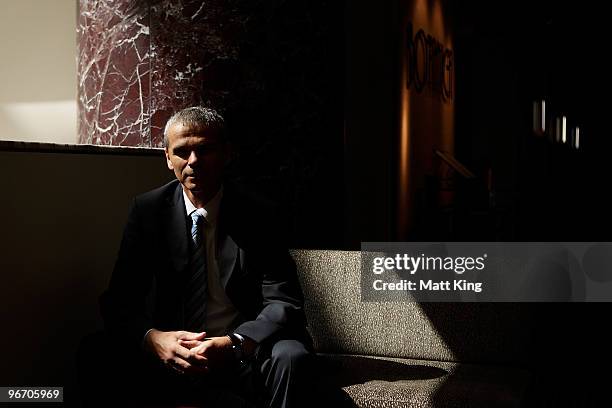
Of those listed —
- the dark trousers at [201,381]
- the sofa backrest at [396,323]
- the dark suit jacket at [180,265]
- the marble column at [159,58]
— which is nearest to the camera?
the dark trousers at [201,381]

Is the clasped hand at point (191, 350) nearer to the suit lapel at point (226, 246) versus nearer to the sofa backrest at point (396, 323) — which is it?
the suit lapel at point (226, 246)

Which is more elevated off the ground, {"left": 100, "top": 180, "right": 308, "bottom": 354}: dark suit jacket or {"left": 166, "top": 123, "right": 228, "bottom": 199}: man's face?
{"left": 166, "top": 123, "right": 228, "bottom": 199}: man's face

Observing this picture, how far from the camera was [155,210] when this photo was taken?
2529mm

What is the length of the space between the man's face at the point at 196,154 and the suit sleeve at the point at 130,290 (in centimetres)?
23

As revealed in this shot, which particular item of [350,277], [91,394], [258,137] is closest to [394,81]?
[258,137]

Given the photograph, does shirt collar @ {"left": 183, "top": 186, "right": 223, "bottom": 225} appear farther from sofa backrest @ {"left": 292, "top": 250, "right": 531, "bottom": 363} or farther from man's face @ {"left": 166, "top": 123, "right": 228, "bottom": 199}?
sofa backrest @ {"left": 292, "top": 250, "right": 531, "bottom": 363}

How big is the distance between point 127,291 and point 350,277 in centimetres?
91

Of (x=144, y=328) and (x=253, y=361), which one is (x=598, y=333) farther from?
(x=144, y=328)

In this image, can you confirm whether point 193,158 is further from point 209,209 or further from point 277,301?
point 277,301

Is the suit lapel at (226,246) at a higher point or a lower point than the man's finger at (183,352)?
higher

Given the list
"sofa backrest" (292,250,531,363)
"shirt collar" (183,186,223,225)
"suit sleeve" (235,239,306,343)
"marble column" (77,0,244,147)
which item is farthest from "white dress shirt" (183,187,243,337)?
"marble column" (77,0,244,147)

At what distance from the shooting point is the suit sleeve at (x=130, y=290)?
2402 mm

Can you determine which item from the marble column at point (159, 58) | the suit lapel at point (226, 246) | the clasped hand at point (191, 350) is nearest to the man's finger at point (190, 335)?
the clasped hand at point (191, 350)

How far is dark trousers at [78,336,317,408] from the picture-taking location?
2230mm
